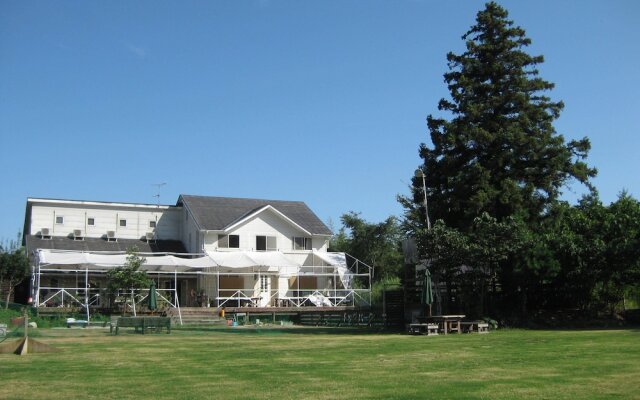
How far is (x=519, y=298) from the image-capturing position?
103ft

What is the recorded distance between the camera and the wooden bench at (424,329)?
25.8 m

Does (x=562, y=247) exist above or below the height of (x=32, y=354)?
above

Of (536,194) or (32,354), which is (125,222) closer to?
(536,194)

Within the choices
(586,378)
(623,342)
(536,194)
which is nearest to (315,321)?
(536,194)

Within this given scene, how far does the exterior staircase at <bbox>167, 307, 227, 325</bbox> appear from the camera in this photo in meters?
35.8

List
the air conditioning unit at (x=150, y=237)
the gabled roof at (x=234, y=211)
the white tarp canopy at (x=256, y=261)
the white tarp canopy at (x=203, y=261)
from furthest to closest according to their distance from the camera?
the air conditioning unit at (x=150, y=237) → the gabled roof at (x=234, y=211) → the white tarp canopy at (x=256, y=261) → the white tarp canopy at (x=203, y=261)

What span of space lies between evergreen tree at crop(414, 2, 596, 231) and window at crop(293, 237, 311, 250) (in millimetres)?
19747

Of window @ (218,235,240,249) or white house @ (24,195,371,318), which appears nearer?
white house @ (24,195,371,318)

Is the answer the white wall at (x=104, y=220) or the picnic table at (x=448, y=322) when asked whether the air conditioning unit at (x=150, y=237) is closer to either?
the white wall at (x=104, y=220)

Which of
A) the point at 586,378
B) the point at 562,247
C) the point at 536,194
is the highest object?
the point at 536,194

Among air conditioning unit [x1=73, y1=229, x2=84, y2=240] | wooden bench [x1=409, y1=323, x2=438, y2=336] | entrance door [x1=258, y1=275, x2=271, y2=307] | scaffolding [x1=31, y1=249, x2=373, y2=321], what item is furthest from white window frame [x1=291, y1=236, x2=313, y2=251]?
wooden bench [x1=409, y1=323, x2=438, y2=336]

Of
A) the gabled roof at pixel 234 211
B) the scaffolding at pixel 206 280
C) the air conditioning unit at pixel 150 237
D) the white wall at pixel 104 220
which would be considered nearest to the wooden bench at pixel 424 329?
the scaffolding at pixel 206 280

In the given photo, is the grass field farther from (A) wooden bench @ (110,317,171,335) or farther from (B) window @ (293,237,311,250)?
(B) window @ (293,237,311,250)

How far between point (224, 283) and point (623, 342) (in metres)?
31.6
